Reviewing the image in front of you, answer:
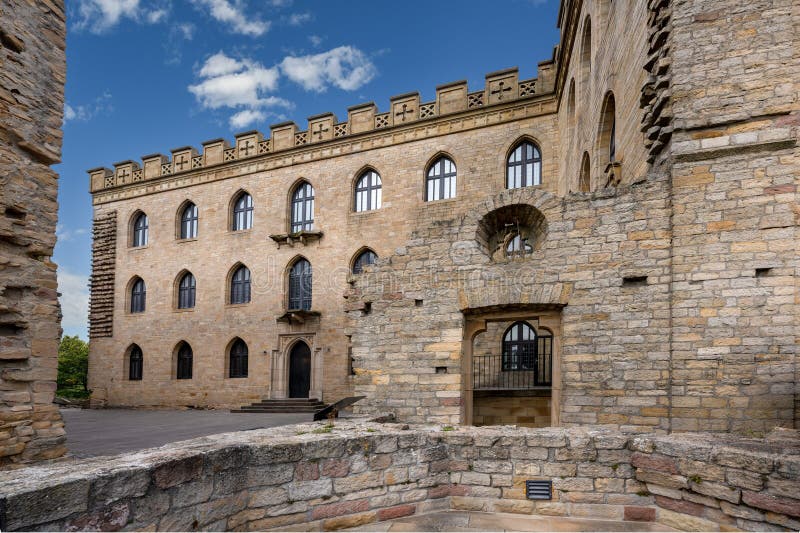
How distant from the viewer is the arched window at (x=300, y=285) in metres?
20.0

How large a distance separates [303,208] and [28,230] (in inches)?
528

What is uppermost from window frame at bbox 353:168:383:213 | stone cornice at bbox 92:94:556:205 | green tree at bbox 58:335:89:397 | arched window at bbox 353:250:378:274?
stone cornice at bbox 92:94:556:205

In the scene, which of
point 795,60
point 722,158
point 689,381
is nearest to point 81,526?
point 689,381

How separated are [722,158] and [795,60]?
63.6 inches

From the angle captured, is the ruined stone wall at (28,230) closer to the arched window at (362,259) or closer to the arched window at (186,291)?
the arched window at (362,259)

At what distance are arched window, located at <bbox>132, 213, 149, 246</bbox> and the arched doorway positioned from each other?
9.91 m

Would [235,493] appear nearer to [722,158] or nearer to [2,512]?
[2,512]

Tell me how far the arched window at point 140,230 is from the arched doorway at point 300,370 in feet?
32.5

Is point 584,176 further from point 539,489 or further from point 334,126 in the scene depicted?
point 334,126

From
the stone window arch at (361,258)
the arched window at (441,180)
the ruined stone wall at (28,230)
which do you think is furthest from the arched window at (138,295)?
the ruined stone wall at (28,230)

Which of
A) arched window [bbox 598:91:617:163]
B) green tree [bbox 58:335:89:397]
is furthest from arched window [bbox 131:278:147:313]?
arched window [bbox 598:91:617:163]

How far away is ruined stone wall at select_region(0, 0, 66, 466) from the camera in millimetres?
7094

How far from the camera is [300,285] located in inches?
794

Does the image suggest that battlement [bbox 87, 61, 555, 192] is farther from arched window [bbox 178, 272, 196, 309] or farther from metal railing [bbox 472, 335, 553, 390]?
metal railing [bbox 472, 335, 553, 390]
